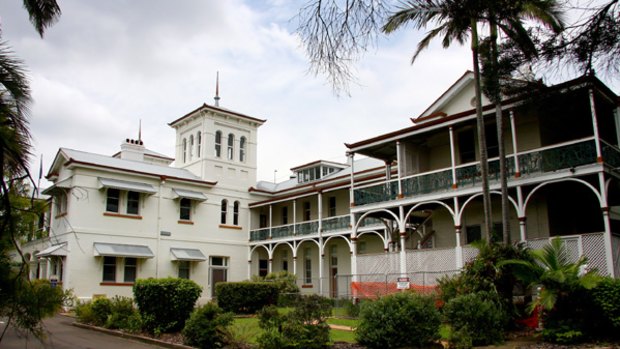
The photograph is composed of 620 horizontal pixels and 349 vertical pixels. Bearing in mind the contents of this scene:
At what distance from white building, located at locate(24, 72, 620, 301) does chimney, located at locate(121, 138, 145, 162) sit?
8 cm

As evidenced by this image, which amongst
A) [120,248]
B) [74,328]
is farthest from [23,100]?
[120,248]

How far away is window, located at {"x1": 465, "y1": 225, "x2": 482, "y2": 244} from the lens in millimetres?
22328

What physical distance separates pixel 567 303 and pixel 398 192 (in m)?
10.6

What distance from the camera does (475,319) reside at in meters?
12.3

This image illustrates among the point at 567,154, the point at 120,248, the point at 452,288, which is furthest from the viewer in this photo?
the point at 120,248

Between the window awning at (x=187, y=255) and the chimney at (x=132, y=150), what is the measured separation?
8.95m

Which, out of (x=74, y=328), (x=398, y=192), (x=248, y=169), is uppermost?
(x=248, y=169)

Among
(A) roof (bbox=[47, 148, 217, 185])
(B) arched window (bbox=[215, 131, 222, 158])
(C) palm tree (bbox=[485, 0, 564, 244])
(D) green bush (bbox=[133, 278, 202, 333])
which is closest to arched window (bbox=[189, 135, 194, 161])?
(B) arched window (bbox=[215, 131, 222, 158])

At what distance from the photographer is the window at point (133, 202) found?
1297 inches

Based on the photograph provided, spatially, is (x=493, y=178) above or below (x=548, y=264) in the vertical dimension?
above

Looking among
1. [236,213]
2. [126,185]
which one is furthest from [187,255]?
[236,213]

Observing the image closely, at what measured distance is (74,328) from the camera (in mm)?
18984

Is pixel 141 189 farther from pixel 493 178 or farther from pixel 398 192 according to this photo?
pixel 493 178

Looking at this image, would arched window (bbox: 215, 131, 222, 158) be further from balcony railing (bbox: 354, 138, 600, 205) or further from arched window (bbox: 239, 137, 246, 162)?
balcony railing (bbox: 354, 138, 600, 205)
